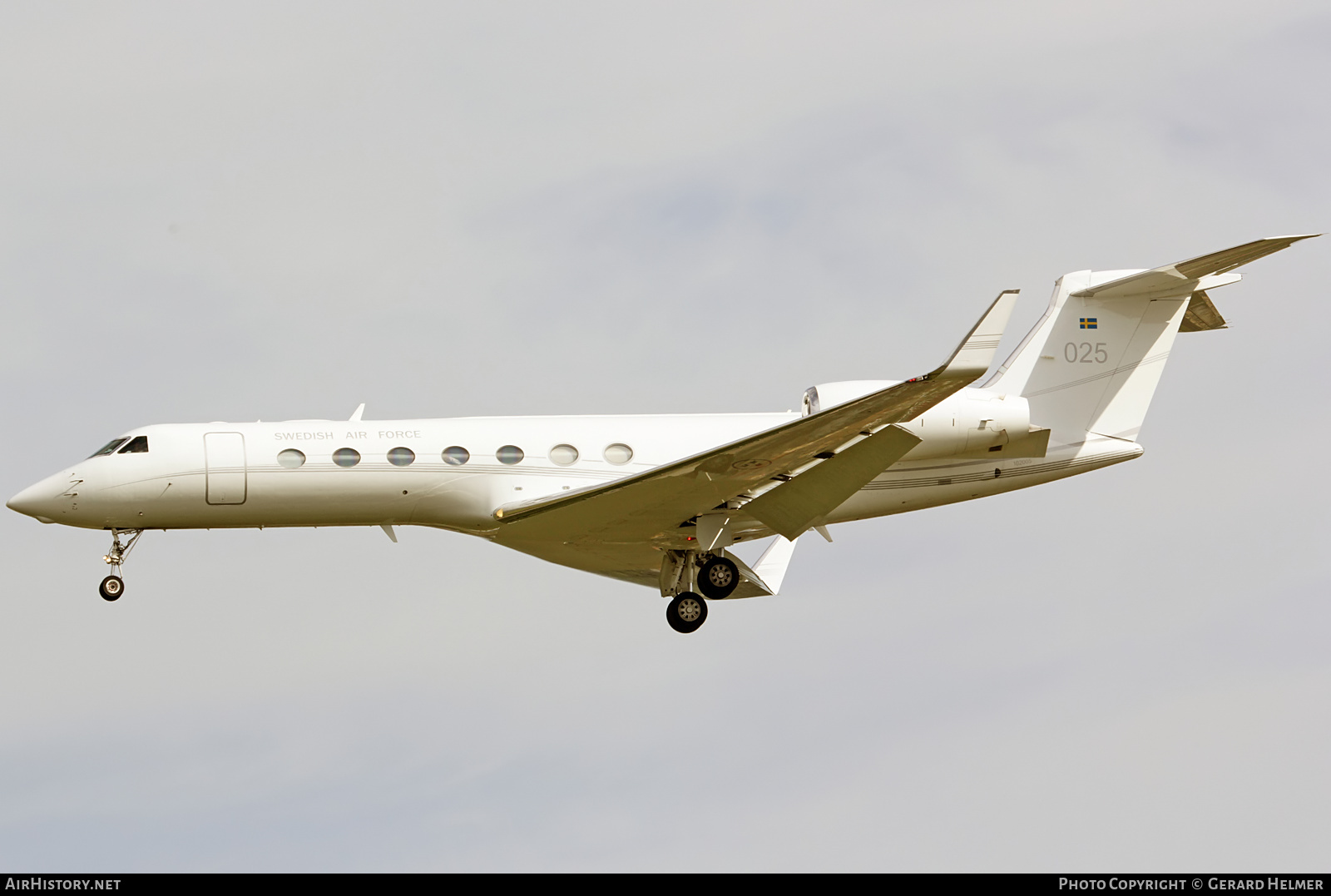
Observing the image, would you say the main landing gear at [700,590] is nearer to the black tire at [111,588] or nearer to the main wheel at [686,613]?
the main wheel at [686,613]

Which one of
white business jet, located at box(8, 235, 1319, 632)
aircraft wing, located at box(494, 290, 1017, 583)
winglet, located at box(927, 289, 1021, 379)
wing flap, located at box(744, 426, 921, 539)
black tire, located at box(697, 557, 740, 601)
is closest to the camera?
winglet, located at box(927, 289, 1021, 379)

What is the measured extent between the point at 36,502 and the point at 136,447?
150 cm

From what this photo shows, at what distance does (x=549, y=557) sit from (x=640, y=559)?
1.35 metres

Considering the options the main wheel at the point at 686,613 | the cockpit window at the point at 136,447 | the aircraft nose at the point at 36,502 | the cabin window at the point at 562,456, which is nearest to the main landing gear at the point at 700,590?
the main wheel at the point at 686,613

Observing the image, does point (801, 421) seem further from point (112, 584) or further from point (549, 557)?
point (112, 584)

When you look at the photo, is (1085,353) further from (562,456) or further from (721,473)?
(562,456)

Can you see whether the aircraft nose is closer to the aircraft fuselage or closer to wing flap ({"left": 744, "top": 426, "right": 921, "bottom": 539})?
the aircraft fuselage

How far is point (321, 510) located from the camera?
71.7 ft

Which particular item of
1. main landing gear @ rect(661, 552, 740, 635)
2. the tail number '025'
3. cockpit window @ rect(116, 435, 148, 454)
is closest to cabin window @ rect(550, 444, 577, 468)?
main landing gear @ rect(661, 552, 740, 635)

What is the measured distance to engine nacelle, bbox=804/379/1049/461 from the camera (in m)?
21.5

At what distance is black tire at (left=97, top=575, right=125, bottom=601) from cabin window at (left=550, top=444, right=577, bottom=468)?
604 centimetres
